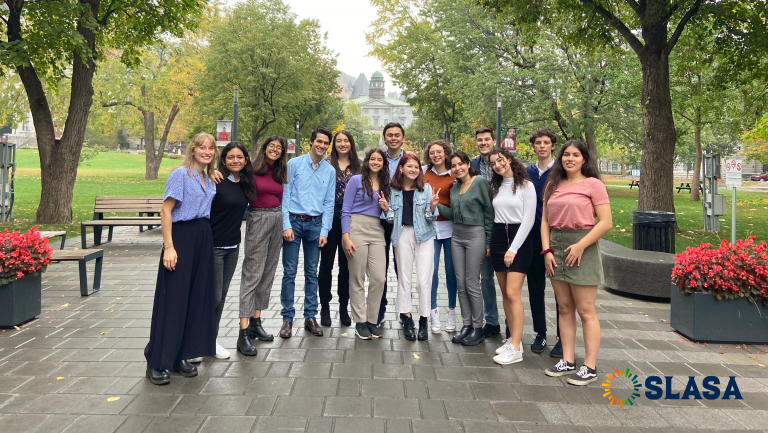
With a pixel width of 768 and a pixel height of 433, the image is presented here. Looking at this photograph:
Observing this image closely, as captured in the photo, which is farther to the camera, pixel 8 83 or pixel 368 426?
pixel 8 83

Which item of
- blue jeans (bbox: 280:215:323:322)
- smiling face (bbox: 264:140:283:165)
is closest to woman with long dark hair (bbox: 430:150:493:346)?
blue jeans (bbox: 280:215:323:322)

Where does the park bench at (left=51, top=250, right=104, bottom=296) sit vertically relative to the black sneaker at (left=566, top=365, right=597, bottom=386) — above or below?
above

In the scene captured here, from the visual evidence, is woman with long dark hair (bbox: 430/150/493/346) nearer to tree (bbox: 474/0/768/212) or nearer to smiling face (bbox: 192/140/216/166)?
smiling face (bbox: 192/140/216/166)

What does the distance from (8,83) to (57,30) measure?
25.0m

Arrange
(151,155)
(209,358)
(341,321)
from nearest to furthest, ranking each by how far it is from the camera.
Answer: (209,358) < (341,321) < (151,155)

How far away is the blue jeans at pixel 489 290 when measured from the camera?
17.0 ft

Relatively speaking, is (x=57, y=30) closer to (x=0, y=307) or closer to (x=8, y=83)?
(x=0, y=307)

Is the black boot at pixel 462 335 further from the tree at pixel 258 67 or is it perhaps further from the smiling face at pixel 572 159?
the tree at pixel 258 67

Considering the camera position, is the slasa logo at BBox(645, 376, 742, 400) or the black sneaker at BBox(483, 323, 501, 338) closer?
the slasa logo at BBox(645, 376, 742, 400)

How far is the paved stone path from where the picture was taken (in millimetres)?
3424

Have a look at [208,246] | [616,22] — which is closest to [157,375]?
[208,246]

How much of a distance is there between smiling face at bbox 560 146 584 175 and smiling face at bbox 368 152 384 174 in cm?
168

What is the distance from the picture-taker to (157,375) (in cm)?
407

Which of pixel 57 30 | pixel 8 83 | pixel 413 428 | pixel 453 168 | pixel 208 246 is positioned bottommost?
pixel 413 428
